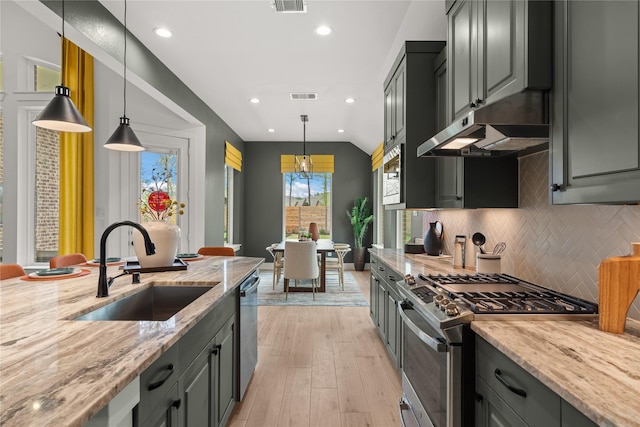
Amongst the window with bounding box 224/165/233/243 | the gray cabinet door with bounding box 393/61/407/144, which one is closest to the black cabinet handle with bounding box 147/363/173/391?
the gray cabinet door with bounding box 393/61/407/144

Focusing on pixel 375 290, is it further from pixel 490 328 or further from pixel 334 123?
pixel 334 123

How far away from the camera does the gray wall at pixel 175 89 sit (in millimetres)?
2387

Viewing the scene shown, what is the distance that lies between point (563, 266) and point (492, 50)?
110 cm

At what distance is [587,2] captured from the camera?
110cm

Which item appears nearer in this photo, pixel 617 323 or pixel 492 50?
pixel 617 323

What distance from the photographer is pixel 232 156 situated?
20.9ft

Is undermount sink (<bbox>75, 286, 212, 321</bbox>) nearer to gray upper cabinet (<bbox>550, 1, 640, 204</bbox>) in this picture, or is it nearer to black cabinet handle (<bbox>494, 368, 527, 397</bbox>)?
black cabinet handle (<bbox>494, 368, 527, 397</bbox>)

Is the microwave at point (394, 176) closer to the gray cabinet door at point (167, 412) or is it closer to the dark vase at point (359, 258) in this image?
the gray cabinet door at point (167, 412)

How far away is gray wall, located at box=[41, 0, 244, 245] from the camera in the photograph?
2.39 metres

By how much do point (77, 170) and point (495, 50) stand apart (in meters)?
4.39

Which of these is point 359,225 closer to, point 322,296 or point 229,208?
point 322,296

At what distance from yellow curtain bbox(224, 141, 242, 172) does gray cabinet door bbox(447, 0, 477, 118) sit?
4.57m

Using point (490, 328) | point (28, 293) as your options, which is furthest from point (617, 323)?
point (28, 293)

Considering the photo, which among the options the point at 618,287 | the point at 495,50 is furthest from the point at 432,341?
the point at 495,50
